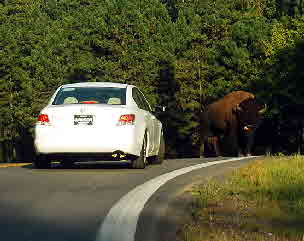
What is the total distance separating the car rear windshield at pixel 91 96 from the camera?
51.1 ft

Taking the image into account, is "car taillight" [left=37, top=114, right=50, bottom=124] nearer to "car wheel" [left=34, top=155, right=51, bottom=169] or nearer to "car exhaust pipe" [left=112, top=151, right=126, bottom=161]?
"car wheel" [left=34, top=155, right=51, bottom=169]

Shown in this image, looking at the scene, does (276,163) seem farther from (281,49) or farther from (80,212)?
(281,49)

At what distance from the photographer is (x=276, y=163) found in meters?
15.2

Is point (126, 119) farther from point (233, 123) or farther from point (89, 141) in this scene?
point (233, 123)

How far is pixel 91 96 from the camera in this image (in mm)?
15664

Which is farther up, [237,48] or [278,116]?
[237,48]

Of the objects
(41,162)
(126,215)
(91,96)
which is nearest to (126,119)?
(91,96)

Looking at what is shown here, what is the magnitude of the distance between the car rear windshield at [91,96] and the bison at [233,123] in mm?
15948

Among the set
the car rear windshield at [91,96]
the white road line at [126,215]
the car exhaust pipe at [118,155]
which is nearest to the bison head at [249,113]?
the car rear windshield at [91,96]

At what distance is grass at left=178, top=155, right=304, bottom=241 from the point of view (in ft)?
24.0

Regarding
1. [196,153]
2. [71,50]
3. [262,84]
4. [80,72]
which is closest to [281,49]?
[262,84]

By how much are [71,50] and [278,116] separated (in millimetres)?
30752

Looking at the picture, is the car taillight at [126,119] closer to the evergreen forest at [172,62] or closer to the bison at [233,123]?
the bison at [233,123]

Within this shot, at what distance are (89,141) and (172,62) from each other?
60.9 metres
